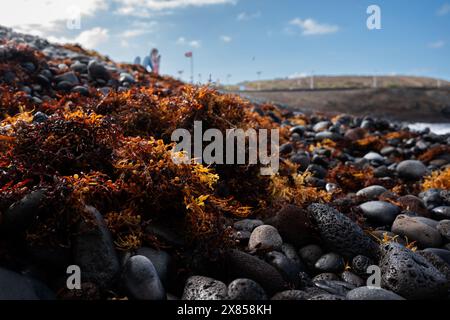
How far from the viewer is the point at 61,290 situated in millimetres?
2732

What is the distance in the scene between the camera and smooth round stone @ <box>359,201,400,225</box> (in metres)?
5.02

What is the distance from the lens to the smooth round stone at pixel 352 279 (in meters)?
3.59

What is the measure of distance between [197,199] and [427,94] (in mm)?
40002

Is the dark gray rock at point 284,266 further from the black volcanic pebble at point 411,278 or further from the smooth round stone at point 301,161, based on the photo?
the smooth round stone at point 301,161

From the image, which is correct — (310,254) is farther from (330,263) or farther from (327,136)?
(327,136)

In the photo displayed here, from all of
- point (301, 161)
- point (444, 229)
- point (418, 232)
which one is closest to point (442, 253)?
point (418, 232)

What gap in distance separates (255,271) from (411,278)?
1.27m

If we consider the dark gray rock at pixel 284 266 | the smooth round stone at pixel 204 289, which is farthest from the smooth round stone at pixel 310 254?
the smooth round stone at pixel 204 289

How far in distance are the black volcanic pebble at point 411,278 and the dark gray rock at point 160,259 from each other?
1.76 metres

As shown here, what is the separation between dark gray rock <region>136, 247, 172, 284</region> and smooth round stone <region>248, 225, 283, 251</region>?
2.50 ft

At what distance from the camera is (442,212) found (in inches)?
214

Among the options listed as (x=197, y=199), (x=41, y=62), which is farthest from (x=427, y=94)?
(x=197, y=199)

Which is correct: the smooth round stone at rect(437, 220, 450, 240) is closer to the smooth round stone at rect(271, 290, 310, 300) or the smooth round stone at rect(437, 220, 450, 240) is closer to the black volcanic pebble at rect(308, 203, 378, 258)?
the black volcanic pebble at rect(308, 203, 378, 258)
